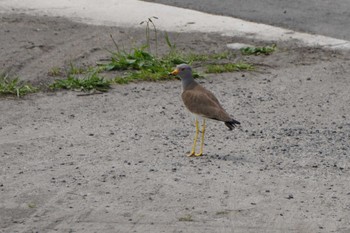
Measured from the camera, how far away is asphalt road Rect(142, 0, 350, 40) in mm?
12914

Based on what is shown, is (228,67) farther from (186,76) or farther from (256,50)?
(186,76)

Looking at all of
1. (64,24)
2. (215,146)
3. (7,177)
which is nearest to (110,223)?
(7,177)

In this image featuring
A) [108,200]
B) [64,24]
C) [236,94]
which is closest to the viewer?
[108,200]

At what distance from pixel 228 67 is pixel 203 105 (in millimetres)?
2744

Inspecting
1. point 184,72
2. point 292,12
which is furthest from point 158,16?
point 184,72

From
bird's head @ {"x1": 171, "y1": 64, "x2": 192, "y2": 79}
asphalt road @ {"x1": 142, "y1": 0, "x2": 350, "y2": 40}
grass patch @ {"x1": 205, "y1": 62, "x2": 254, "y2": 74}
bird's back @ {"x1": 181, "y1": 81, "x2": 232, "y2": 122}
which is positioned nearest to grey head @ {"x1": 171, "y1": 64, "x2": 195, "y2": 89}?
bird's head @ {"x1": 171, "y1": 64, "x2": 192, "y2": 79}

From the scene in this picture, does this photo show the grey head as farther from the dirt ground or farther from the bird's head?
the dirt ground

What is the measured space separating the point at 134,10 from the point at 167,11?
42 centimetres

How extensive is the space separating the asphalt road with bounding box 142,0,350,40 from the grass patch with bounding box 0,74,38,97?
370 centimetres

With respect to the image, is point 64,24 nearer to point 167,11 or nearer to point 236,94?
point 167,11

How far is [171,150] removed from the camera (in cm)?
869

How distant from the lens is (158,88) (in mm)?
10688

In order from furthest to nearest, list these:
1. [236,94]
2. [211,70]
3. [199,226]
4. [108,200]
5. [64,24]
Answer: [64,24]
[211,70]
[236,94]
[108,200]
[199,226]

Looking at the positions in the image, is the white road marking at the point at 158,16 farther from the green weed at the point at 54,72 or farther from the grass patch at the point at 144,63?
the green weed at the point at 54,72
